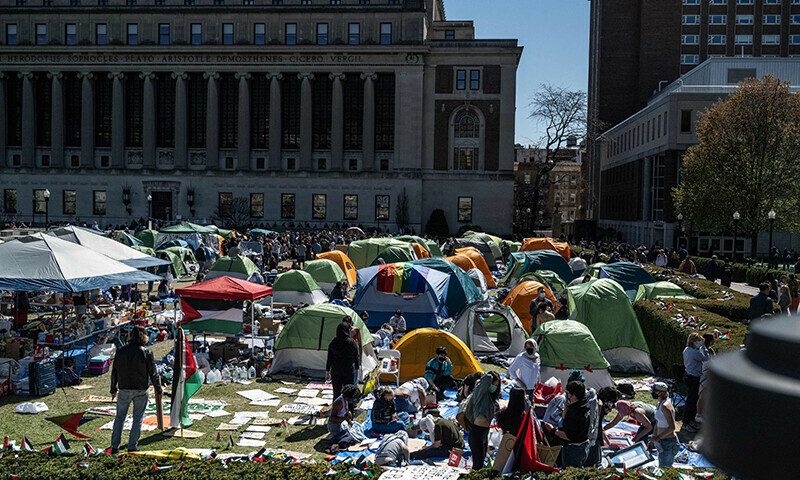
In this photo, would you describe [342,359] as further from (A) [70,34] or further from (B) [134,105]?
(A) [70,34]

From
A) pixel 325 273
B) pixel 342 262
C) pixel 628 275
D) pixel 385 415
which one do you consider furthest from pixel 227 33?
pixel 385 415

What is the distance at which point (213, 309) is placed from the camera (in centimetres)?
1669

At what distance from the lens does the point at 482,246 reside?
42.4 metres

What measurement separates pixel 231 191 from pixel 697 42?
2220 inches

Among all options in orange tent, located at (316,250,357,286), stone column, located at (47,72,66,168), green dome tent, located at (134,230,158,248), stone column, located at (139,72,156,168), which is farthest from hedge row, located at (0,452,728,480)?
stone column, located at (47,72,66,168)

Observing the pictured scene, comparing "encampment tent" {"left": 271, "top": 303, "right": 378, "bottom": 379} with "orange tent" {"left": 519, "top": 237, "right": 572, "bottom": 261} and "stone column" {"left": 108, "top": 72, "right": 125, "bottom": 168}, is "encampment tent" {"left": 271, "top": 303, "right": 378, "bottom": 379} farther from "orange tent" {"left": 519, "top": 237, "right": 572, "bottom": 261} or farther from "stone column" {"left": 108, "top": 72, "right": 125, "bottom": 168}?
"stone column" {"left": 108, "top": 72, "right": 125, "bottom": 168}

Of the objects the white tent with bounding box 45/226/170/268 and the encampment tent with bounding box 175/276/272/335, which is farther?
the white tent with bounding box 45/226/170/268

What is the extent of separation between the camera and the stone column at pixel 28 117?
70.4 meters

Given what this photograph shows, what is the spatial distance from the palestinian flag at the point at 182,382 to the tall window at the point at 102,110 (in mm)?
66114

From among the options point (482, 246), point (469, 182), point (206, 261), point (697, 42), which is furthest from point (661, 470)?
point (697, 42)

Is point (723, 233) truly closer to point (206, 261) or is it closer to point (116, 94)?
point (206, 261)

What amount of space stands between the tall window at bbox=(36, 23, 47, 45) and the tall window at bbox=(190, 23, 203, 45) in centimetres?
1570

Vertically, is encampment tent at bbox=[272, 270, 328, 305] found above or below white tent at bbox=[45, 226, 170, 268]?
below

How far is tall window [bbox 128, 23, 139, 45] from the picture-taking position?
70.6m
